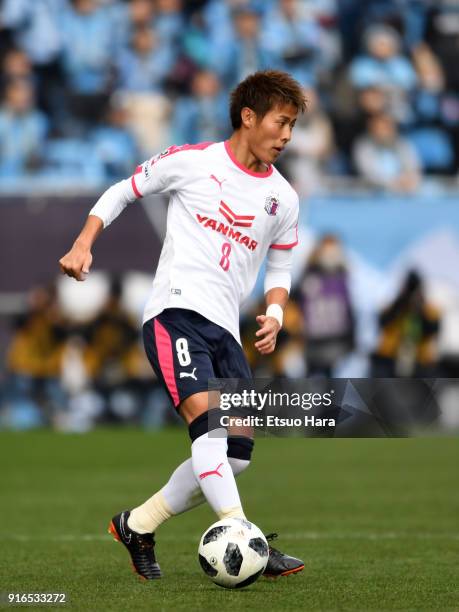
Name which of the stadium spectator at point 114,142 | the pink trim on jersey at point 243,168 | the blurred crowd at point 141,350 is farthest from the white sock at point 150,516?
the stadium spectator at point 114,142

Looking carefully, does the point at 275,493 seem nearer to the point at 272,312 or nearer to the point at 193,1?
the point at 272,312

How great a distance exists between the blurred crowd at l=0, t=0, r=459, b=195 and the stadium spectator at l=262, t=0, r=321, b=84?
22 millimetres

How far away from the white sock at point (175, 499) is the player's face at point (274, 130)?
55.0 inches

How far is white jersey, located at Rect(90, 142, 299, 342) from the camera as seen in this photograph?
5.96 meters

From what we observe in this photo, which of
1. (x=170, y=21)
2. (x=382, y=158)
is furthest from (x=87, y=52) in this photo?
(x=382, y=158)

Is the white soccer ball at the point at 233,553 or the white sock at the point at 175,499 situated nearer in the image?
the white soccer ball at the point at 233,553

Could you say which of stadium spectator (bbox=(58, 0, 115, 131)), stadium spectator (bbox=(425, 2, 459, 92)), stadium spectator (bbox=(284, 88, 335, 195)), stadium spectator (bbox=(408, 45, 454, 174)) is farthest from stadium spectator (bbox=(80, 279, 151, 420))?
stadium spectator (bbox=(425, 2, 459, 92))

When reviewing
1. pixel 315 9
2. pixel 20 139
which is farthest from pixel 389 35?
pixel 20 139

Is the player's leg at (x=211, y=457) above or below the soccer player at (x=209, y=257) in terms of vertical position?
below

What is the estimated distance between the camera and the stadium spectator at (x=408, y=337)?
1628cm

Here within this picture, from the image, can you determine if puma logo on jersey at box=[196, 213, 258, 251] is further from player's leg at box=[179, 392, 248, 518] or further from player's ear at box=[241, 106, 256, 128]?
player's leg at box=[179, 392, 248, 518]

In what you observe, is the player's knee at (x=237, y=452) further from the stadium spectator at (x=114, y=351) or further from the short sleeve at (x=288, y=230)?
the stadium spectator at (x=114, y=351)

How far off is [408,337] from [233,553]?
11093 millimetres

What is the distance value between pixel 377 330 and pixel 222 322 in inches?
414
